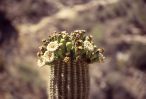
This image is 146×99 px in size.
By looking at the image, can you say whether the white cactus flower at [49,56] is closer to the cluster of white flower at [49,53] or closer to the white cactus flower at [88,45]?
the cluster of white flower at [49,53]

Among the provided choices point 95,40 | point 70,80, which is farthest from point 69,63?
point 95,40

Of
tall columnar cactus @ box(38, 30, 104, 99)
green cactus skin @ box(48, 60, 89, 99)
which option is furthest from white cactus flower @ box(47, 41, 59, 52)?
green cactus skin @ box(48, 60, 89, 99)

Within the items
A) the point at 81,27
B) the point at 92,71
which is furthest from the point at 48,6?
the point at 92,71

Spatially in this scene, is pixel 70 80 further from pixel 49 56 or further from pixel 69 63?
pixel 49 56

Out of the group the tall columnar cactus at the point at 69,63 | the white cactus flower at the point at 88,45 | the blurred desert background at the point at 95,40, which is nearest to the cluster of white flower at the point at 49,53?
the tall columnar cactus at the point at 69,63

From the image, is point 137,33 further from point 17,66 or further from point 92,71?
point 17,66

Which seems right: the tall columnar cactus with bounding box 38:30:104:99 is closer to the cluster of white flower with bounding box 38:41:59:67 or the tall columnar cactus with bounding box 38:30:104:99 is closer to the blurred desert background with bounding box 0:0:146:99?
the cluster of white flower with bounding box 38:41:59:67

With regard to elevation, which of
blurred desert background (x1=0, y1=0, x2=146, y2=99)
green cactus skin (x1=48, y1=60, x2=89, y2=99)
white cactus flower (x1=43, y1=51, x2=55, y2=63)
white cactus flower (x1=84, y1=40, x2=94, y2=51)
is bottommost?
green cactus skin (x1=48, y1=60, x2=89, y2=99)
